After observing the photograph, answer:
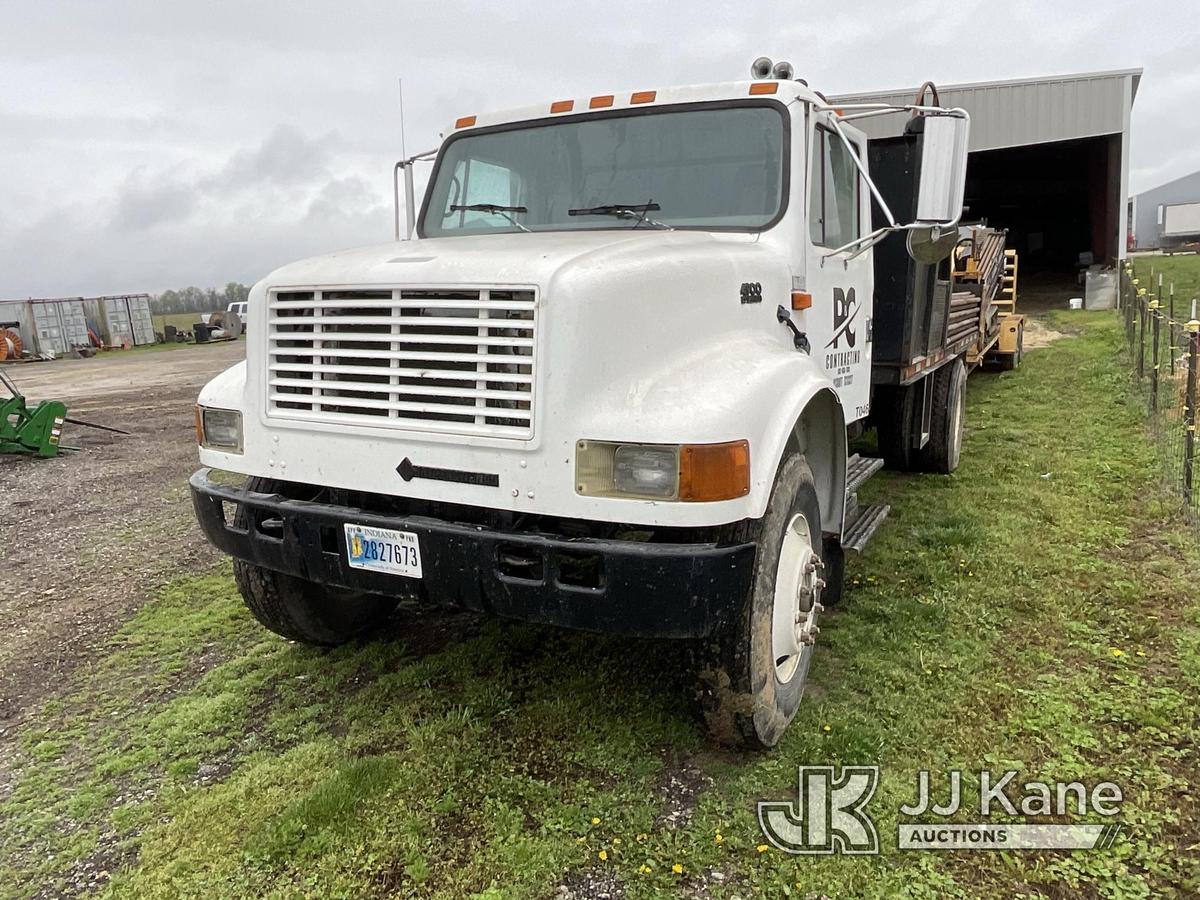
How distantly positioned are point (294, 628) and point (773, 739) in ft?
7.03

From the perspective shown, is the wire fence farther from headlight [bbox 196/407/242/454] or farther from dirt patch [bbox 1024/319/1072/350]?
headlight [bbox 196/407/242/454]

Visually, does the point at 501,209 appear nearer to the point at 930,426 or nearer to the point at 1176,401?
→ the point at 930,426

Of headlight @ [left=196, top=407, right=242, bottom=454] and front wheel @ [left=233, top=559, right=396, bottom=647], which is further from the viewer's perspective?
front wheel @ [left=233, top=559, right=396, bottom=647]

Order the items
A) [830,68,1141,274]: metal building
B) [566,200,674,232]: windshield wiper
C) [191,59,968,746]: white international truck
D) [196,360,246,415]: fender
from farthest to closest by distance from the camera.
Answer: [830,68,1141,274]: metal building < [566,200,674,232]: windshield wiper < [196,360,246,415]: fender < [191,59,968,746]: white international truck

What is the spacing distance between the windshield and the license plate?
1632 millimetres

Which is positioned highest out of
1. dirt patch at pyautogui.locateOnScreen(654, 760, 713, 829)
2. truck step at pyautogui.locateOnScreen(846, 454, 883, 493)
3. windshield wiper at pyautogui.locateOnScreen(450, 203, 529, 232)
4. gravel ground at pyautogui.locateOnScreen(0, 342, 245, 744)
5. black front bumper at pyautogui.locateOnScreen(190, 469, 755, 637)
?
windshield wiper at pyautogui.locateOnScreen(450, 203, 529, 232)

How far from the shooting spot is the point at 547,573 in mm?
2646

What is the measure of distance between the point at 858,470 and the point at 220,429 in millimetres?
3374

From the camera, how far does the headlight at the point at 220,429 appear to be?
3.29 m

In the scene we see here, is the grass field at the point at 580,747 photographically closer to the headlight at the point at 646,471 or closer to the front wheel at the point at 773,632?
the front wheel at the point at 773,632

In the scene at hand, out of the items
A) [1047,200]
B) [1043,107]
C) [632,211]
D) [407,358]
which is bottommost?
[407,358]

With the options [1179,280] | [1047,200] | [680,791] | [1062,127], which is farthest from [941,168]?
[1047,200]

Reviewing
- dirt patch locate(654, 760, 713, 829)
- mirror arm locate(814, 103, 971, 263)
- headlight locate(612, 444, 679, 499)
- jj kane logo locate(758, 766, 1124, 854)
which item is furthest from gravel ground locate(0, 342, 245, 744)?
mirror arm locate(814, 103, 971, 263)

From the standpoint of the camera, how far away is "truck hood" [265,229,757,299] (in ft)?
9.01
